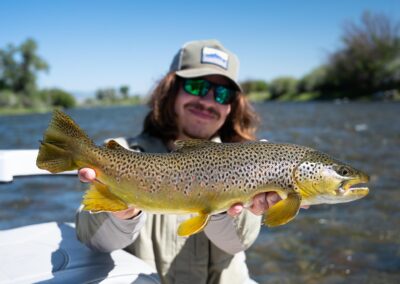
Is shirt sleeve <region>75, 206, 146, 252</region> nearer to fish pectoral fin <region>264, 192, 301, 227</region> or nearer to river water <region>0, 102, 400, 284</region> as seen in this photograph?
fish pectoral fin <region>264, 192, 301, 227</region>

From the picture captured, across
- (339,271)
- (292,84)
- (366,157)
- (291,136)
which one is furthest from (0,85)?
(339,271)

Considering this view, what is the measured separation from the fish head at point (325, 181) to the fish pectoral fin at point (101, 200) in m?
1.10

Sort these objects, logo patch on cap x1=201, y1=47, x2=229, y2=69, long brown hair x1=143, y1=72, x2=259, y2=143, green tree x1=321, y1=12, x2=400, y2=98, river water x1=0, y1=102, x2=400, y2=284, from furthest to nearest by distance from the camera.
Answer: green tree x1=321, y1=12, x2=400, y2=98 < river water x1=0, y1=102, x2=400, y2=284 < long brown hair x1=143, y1=72, x2=259, y2=143 < logo patch on cap x1=201, y1=47, x2=229, y2=69

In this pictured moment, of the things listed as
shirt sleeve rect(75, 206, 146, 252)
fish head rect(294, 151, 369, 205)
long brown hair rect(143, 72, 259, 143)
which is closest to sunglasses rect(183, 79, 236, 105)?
long brown hair rect(143, 72, 259, 143)

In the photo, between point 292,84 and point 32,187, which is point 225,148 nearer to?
point 32,187

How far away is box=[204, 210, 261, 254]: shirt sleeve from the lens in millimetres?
3157

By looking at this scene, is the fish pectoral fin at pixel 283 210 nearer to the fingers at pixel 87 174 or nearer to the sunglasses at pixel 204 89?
the fingers at pixel 87 174

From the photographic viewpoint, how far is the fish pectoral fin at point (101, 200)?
2.52 m

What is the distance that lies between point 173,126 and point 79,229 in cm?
138

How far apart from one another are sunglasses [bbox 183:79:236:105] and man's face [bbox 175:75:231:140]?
1.2 inches

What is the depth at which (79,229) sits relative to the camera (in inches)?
133

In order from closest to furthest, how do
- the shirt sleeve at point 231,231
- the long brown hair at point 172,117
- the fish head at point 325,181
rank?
1. the fish head at point 325,181
2. the shirt sleeve at point 231,231
3. the long brown hair at point 172,117

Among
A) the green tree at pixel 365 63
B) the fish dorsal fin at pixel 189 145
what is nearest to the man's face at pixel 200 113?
the fish dorsal fin at pixel 189 145

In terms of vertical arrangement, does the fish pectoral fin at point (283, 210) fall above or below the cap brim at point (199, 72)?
below
